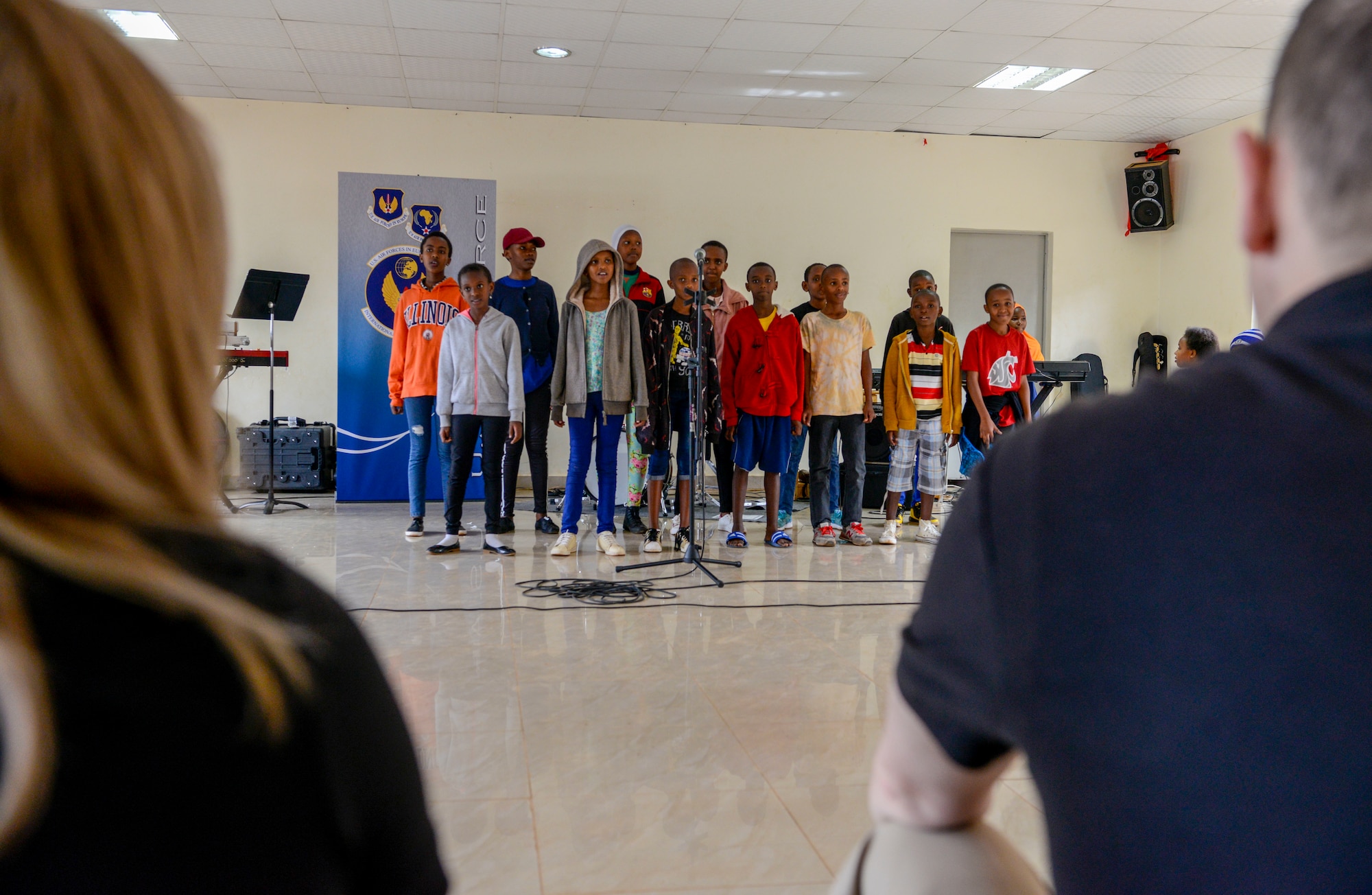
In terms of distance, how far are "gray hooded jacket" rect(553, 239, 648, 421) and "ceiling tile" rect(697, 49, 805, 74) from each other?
8.21 ft

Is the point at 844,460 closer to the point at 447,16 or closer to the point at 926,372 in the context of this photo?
the point at 926,372

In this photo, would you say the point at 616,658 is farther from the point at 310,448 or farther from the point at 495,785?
the point at 310,448

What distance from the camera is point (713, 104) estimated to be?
7879mm

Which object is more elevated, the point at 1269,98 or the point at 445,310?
the point at 445,310

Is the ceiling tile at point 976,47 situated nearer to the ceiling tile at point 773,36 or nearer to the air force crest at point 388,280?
the ceiling tile at point 773,36

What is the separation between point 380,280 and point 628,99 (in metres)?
2.42

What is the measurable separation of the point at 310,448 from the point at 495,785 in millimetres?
5932

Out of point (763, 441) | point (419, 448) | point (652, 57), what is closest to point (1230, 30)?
point (652, 57)

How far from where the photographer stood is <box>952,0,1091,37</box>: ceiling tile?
5.91m

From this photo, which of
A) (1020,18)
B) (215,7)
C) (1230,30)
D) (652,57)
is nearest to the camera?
(215,7)

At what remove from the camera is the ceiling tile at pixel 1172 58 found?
6629mm

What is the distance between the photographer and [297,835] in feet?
1.60

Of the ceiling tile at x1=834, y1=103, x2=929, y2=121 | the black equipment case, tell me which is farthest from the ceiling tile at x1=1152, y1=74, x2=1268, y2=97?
the black equipment case

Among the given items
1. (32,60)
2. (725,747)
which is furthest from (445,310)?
(32,60)
